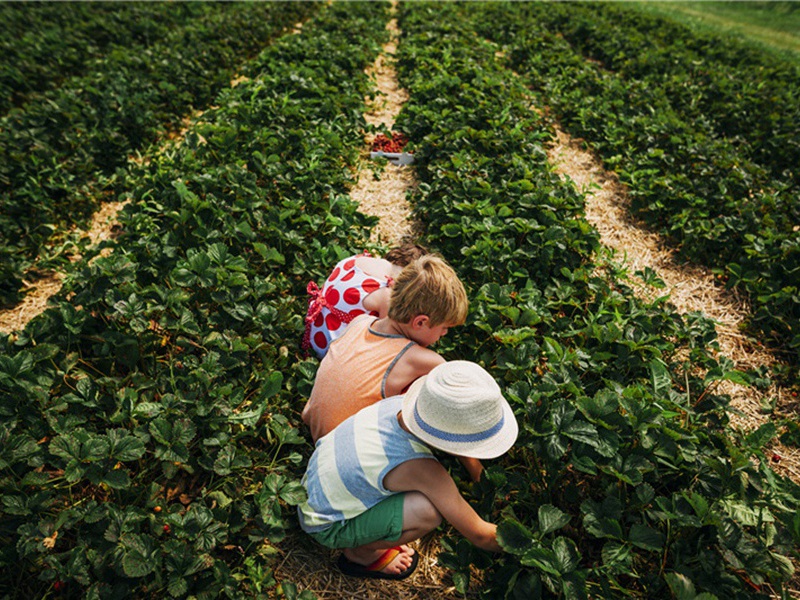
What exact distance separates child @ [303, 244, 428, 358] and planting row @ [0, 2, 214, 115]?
685 centimetres

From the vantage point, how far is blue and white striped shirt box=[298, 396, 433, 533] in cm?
196

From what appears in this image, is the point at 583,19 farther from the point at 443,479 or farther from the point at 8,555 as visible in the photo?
the point at 8,555

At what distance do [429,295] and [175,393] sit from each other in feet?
4.53

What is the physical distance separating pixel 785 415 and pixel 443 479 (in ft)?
9.13

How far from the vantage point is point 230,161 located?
4.55 metres

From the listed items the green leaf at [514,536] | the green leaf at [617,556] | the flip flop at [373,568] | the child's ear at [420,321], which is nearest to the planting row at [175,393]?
the flip flop at [373,568]

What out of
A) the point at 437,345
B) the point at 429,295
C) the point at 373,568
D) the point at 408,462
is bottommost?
the point at 373,568

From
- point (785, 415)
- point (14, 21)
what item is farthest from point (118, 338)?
point (14, 21)

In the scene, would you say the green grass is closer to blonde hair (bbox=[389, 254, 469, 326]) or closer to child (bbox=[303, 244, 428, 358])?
child (bbox=[303, 244, 428, 358])

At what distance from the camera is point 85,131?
5449 millimetres

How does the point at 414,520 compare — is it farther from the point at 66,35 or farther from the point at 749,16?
the point at 749,16

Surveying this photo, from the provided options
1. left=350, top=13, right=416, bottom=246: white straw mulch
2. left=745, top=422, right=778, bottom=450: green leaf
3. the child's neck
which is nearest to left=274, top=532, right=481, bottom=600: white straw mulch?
the child's neck

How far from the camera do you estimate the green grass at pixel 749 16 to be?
18.7 metres

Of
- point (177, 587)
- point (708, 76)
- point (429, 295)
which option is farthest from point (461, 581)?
point (708, 76)
